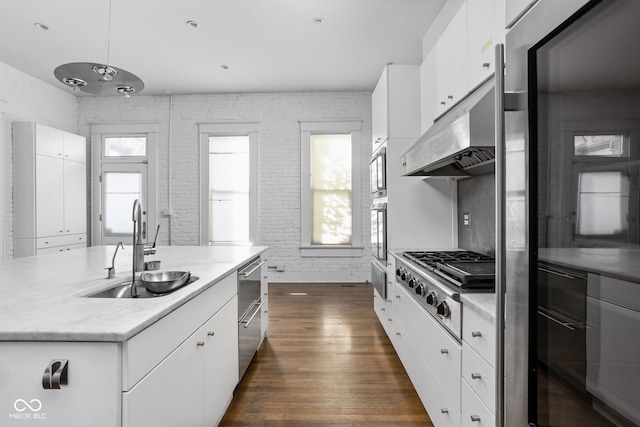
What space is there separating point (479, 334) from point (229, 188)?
5.30 meters

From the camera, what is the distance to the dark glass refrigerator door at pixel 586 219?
17.6 inches

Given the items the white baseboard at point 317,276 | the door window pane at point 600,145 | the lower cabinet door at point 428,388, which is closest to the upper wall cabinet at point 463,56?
the door window pane at point 600,145

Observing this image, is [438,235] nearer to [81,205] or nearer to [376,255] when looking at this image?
[376,255]

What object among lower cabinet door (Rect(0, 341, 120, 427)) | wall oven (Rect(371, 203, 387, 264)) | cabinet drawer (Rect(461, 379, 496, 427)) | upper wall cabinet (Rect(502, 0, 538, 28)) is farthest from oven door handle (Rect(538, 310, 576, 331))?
wall oven (Rect(371, 203, 387, 264))

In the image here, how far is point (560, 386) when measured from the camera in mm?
604

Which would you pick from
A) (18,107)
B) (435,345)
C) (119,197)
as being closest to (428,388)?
(435,345)

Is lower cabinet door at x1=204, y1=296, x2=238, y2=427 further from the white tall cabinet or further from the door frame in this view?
the door frame

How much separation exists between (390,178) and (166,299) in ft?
7.65

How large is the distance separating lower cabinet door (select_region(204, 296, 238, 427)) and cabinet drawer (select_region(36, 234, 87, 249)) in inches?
174

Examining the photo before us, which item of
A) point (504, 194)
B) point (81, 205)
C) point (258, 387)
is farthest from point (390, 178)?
point (81, 205)

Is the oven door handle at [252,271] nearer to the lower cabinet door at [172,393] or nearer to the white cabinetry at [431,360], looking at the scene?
the lower cabinet door at [172,393]

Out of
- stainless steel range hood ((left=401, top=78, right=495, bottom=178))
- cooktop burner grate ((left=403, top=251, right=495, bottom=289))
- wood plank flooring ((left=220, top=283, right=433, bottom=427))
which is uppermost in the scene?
stainless steel range hood ((left=401, top=78, right=495, bottom=178))

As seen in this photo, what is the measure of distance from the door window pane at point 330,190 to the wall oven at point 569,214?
529 cm

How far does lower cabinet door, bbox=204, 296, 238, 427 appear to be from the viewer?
68.2 inches
